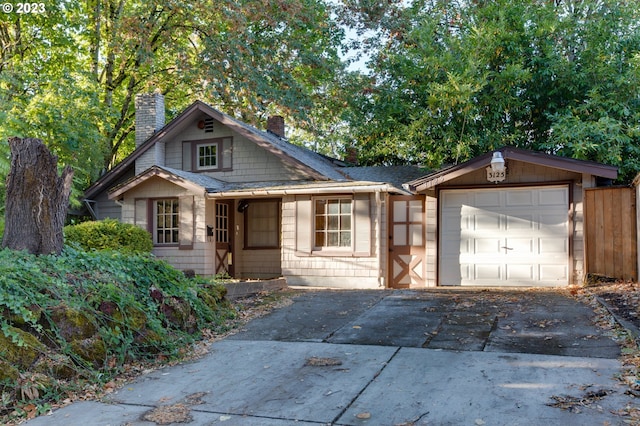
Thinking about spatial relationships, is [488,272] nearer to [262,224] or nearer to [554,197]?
[554,197]

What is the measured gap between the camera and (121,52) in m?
20.6

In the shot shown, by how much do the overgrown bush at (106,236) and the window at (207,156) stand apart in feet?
9.99

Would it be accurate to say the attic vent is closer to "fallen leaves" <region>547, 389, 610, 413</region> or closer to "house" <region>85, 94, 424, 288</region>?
"house" <region>85, 94, 424, 288</region>

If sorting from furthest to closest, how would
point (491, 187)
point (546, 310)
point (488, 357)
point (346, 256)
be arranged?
point (346, 256) < point (491, 187) < point (546, 310) < point (488, 357)

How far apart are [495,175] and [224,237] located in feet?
24.5

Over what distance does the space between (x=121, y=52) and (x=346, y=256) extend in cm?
1276

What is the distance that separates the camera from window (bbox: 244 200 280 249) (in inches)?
645

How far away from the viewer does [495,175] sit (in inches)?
487

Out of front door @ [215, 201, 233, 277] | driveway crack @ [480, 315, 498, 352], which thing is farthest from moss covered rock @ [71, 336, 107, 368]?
front door @ [215, 201, 233, 277]

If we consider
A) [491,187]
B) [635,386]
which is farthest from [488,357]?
[491,187]

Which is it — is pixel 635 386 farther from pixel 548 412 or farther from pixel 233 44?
pixel 233 44

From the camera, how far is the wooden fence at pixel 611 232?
1084cm

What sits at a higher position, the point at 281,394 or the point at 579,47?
the point at 579,47
